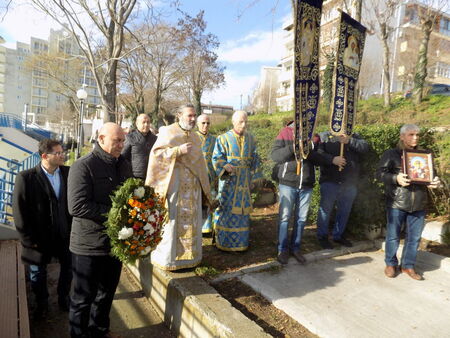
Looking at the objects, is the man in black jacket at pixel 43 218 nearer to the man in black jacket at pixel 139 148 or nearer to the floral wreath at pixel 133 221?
the floral wreath at pixel 133 221

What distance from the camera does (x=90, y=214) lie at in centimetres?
262

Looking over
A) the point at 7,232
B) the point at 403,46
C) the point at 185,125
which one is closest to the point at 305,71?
the point at 185,125

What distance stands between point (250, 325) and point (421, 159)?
9.27ft

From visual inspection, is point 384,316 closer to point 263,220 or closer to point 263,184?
point 263,220

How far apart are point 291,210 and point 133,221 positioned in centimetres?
235

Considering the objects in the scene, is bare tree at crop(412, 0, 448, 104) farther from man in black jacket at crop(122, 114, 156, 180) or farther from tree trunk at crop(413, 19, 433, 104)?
man in black jacket at crop(122, 114, 156, 180)

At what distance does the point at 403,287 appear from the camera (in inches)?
148

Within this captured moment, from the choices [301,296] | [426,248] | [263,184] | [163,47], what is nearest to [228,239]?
[301,296]

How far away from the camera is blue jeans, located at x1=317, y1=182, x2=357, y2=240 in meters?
4.73

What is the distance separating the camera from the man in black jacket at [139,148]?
16.7 ft

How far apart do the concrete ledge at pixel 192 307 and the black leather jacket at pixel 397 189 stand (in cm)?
249

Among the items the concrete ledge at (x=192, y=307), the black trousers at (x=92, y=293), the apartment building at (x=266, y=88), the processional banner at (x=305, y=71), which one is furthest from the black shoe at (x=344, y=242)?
the apartment building at (x=266, y=88)

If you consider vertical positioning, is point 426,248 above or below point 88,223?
below

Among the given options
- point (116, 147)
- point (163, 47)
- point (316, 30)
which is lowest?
point (116, 147)
